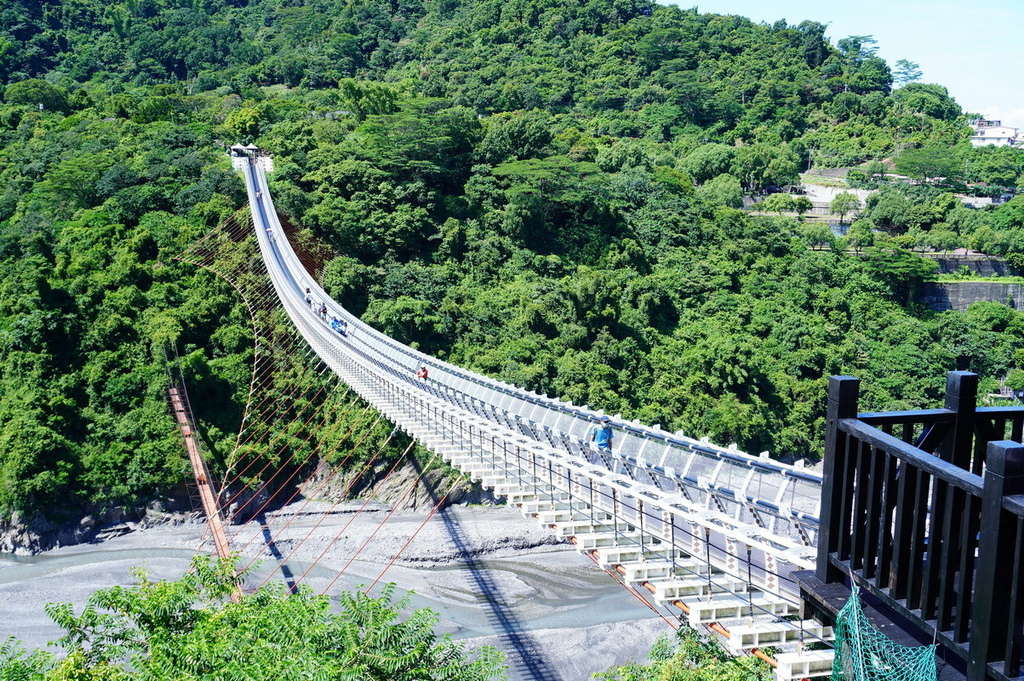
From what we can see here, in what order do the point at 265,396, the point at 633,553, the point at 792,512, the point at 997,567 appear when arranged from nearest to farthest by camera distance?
the point at 997,567 < the point at 792,512 < the point at 633,553 < the point at 265,396

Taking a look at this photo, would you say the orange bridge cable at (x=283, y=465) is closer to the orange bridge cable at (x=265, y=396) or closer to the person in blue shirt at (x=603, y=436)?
the orange bridge cable at (x=265, y=396)

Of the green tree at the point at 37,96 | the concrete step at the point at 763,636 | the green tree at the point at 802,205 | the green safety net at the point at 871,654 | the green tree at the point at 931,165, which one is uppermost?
the green tree at the point at 37,96

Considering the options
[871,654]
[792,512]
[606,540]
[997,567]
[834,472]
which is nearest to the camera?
[997,567]

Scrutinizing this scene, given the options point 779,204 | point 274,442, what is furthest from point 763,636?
point 779,204

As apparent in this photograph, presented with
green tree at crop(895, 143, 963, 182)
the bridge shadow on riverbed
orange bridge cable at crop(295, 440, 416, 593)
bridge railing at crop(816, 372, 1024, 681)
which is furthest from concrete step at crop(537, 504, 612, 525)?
green tree at crop(895, 143, 963, 182)

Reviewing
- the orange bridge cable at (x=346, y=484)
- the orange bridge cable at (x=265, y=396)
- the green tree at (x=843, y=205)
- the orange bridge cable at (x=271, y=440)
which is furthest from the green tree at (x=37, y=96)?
the green tree at (x=843, y=205)

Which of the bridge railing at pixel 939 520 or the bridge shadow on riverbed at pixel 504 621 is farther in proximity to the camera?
the bridge shadow on riverbed at pixel 504 621

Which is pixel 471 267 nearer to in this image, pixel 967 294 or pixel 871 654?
pixel 967 294

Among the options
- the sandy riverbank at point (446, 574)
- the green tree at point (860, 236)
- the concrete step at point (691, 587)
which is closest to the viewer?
the concrete step at point (691, 587)

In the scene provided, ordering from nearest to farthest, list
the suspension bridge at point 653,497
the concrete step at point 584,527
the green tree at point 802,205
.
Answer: the suspension bridge at point 653,497
the concrete step at point 584,527
the green tree at point 802,205
